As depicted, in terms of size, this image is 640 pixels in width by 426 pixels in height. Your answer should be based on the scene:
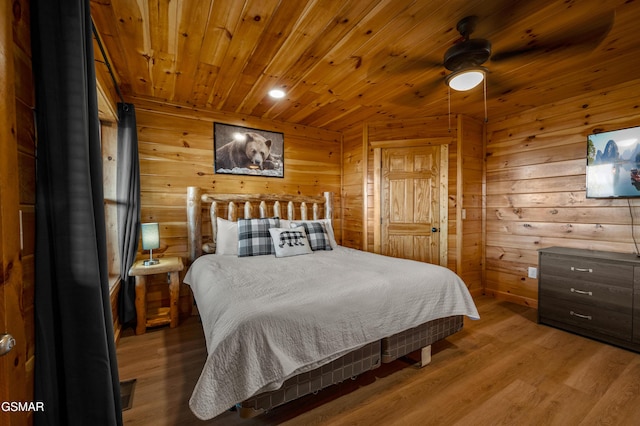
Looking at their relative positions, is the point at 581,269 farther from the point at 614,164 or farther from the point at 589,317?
the point at 614,164

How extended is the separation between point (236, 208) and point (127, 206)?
3.63 ft

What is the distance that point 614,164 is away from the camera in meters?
2.62

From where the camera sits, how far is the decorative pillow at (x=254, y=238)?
270 cm

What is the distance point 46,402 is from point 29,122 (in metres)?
0.86

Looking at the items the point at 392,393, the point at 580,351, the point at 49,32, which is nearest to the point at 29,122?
the point at 49,32

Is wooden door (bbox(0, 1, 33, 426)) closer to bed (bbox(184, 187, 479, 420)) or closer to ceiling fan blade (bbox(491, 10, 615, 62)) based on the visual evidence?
bed (bbox(184, 187, 479, 420))

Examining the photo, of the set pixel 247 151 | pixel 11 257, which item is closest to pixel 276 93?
pixel 247 151

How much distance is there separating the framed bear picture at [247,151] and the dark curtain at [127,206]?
0.87 meters

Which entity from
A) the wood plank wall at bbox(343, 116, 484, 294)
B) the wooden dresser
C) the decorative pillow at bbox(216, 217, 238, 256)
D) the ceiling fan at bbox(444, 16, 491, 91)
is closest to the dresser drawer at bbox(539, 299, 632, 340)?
the wooden dresser

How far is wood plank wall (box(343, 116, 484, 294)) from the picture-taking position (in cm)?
345

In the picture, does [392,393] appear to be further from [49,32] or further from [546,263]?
[49,32]

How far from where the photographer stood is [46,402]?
0.81 m

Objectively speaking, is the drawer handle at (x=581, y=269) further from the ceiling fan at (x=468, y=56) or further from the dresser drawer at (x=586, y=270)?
the ceiling fan at (x=468, y=56)

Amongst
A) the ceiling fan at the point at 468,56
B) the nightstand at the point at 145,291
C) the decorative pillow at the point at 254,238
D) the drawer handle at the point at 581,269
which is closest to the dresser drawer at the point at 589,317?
the drawer handle at the point at 581,269
